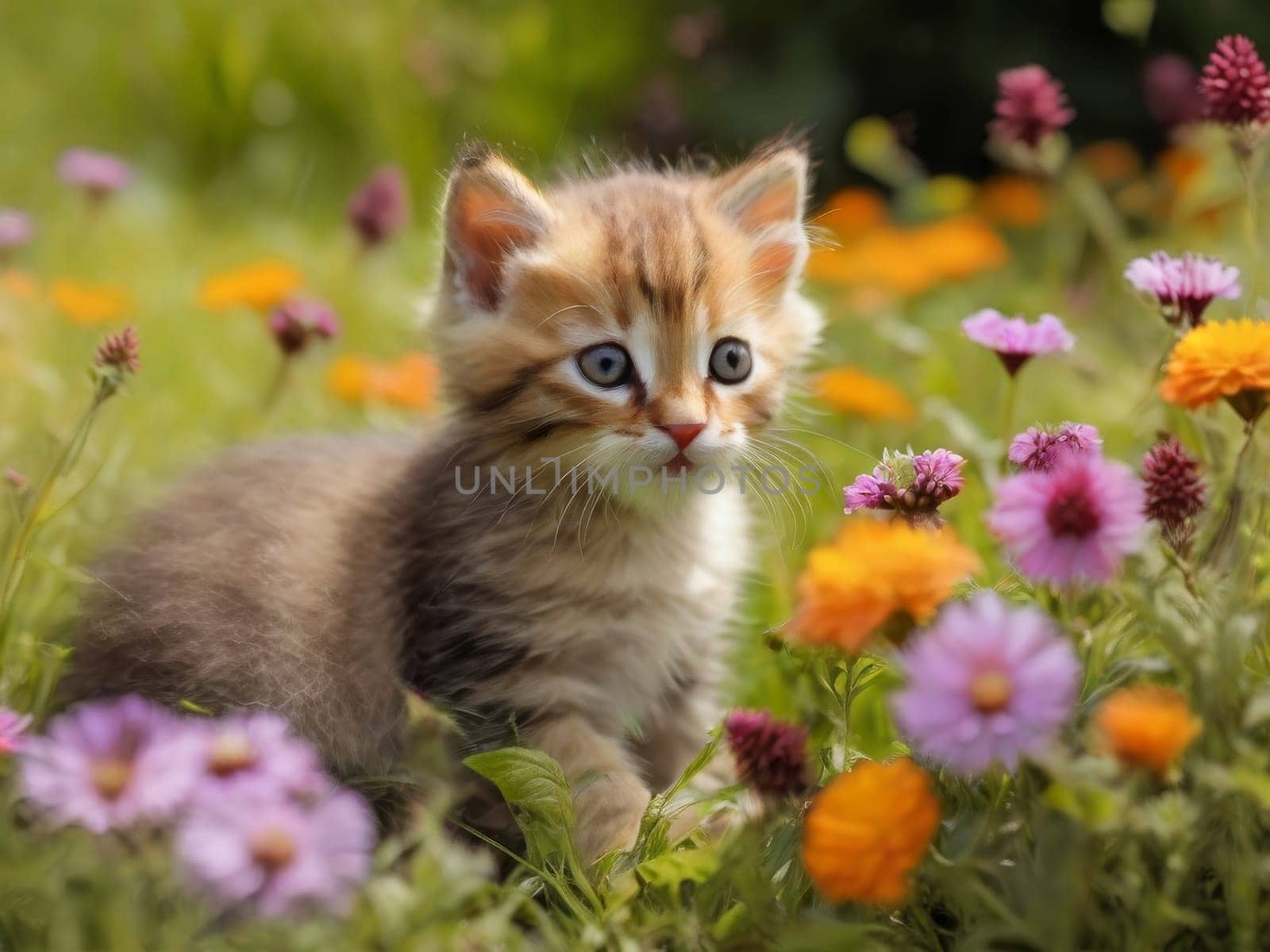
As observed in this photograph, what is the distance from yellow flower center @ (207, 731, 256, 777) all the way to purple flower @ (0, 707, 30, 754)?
0.91 feet

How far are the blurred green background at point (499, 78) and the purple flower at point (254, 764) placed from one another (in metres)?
3.67

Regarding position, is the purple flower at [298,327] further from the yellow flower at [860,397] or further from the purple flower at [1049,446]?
the purple flower at [1049,446]

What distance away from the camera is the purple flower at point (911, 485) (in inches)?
56.4

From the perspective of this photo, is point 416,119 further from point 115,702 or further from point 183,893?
point 183,893

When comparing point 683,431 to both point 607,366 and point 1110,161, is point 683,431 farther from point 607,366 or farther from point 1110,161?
point 1110,161

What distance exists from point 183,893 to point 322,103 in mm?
4128

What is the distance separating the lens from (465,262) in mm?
1898

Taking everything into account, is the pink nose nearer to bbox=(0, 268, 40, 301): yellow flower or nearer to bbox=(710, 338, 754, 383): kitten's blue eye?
bbox=(710, 338, 754, 383): kitten's blue eye

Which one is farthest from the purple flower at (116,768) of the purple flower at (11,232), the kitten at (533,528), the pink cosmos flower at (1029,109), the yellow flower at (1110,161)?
the yellow flower at (1110,161)

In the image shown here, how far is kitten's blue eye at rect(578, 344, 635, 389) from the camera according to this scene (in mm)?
1751

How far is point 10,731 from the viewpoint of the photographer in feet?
4.44

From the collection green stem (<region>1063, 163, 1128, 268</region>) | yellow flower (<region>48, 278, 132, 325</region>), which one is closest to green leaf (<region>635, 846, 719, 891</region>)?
green stem (<region>1063, 163, 1128, 268</region>)

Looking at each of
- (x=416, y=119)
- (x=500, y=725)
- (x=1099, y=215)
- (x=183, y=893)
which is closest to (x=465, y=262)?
(x=500, y=725)

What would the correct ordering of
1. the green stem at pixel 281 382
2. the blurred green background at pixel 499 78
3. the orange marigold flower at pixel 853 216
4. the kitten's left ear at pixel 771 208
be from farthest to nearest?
the blurred green background at pixel 499 78
the orange marigold flower at pixel 853 216
the green stem at pixel 281 382
the kitten's left ear at pixel 771 208
